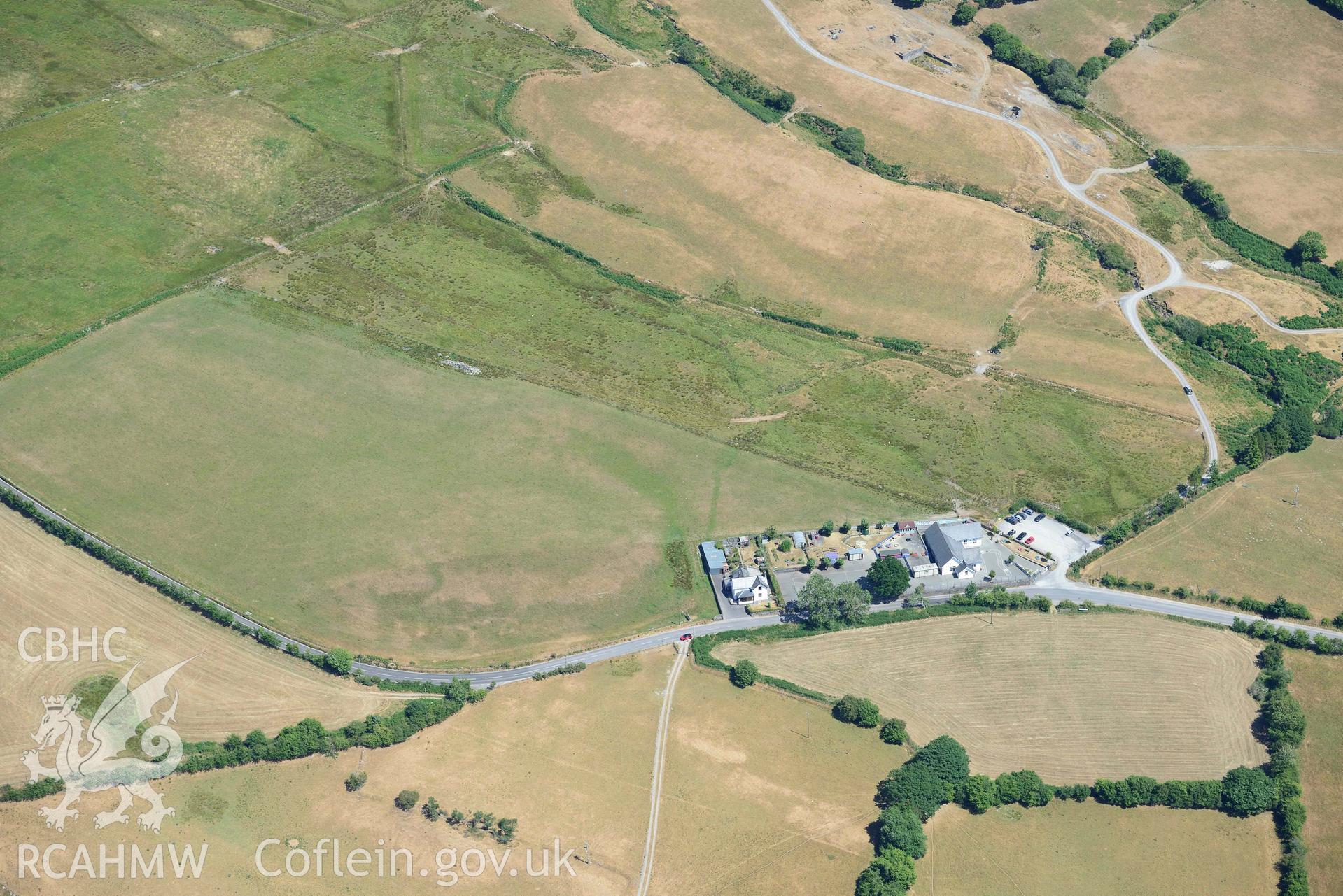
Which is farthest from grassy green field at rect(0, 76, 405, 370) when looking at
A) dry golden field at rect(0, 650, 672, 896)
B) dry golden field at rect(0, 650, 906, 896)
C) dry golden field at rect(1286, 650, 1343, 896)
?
dry golden field at rect(1286, 650, 1343, 896)

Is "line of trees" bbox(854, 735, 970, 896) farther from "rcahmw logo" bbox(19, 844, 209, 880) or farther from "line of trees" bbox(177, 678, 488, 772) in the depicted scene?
"rcahmw logo" bbox(19, 844, 209, 880)

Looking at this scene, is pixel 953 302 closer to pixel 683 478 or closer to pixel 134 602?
pixel 683 478

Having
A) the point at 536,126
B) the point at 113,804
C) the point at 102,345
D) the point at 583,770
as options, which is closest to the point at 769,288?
the point at 536,126

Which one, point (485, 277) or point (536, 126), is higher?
point (536, 126)

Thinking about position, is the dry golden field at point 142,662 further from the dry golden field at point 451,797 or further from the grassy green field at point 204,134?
the grassy green field at point 204,134

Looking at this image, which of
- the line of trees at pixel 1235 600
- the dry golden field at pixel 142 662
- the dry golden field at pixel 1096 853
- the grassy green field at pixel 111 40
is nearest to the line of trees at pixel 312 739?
the dry golden field at pixel 142 662

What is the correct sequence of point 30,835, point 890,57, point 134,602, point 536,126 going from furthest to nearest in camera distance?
1. point 890,57
2. point 536,126
3. point 134,602
4. point 30,835
